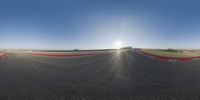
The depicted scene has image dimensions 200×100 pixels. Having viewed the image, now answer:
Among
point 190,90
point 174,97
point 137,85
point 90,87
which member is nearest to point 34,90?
point 90,87

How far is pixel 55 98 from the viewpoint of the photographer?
4.33 metres

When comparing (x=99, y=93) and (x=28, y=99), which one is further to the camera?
(x=99, y=93)

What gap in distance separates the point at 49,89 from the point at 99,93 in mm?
2227

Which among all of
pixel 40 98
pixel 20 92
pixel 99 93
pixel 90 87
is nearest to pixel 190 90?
pixel 99 93

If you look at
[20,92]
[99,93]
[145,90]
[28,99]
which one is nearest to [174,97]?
[145,90]

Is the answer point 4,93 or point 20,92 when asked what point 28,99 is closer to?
point 20,92

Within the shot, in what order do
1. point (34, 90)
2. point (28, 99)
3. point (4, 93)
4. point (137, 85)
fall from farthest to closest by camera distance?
point (137, 85) < point (34, 90) < point (4, 93) < point (28, 99)

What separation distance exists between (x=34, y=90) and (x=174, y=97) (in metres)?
5.56

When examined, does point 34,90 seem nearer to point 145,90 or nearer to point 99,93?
point 99,93

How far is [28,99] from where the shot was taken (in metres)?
4.27

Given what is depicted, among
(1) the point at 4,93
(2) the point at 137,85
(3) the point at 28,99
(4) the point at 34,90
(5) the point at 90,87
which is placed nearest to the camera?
(3) the point at 28,99

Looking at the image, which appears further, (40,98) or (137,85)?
(137,85)

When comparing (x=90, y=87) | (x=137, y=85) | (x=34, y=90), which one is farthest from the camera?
(x=137, y=85)

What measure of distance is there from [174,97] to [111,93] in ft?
7.58
